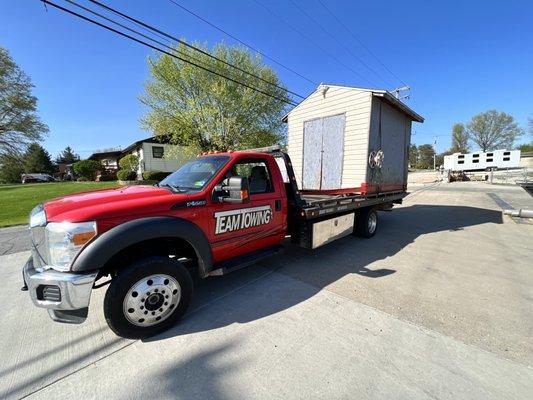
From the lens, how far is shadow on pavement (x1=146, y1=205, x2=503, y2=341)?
3.31 metres

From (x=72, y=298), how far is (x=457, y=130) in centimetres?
9628

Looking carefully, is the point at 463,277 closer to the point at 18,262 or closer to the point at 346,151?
the point at 346,151

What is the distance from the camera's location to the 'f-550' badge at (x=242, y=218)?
3491mm

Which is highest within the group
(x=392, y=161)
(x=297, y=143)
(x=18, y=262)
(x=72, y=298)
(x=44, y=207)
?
(x=297, y=143)

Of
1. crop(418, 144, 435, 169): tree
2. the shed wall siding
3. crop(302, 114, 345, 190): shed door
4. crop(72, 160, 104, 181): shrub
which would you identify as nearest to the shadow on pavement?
the shed wall siding

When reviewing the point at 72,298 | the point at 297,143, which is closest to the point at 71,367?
the point at 72,298

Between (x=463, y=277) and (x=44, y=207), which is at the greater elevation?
(x=44, y=207)

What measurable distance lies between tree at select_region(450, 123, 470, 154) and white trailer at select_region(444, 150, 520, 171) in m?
37.8

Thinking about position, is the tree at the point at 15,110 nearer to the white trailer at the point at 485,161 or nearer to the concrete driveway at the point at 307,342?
the concrete driveway at the point at 307,342

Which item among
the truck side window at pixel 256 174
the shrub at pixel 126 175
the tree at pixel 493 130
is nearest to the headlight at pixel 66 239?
the truck side window at pixel 256 174

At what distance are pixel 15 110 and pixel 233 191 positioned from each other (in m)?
34.8

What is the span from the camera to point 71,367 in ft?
8.21

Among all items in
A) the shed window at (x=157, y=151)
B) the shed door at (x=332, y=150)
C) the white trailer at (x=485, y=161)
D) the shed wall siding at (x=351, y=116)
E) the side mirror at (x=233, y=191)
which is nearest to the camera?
the side mirror at (x=233, y=191)

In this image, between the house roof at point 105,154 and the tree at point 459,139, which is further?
the tree at point 459,139
